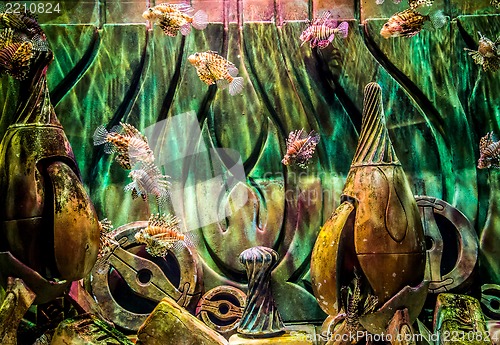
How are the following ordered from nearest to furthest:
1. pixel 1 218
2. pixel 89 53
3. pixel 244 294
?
pixel 1 218 < pixel 244 294 < pixel 89 53

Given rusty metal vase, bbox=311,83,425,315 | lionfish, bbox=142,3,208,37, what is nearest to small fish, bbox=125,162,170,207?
lionfish, bbox=142,3,208,37

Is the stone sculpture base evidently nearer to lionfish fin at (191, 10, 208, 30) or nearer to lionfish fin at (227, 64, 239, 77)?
lionfish fin at (227, 64, 239, 77)

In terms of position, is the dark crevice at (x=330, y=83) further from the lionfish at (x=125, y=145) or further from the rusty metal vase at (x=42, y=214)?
the rusty metal vase at (x=42, y=214)

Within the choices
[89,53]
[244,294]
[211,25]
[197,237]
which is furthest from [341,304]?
[89,53]

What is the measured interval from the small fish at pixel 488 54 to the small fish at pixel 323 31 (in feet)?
3.18

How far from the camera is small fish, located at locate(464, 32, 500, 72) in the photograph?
3.91 meters

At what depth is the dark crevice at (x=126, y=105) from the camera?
3965 millimetres

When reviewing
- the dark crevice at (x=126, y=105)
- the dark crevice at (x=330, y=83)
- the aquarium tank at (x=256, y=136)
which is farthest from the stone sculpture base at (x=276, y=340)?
the dark crevice at (x=330, y=83)

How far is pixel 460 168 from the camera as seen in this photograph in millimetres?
4000

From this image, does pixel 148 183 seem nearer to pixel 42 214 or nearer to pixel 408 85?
pixel 42 214

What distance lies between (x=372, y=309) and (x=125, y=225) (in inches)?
70.8

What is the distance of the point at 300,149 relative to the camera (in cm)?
389

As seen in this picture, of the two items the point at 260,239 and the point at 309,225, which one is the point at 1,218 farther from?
the point at 309,225

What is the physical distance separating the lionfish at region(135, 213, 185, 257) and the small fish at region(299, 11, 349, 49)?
1.69 metres
